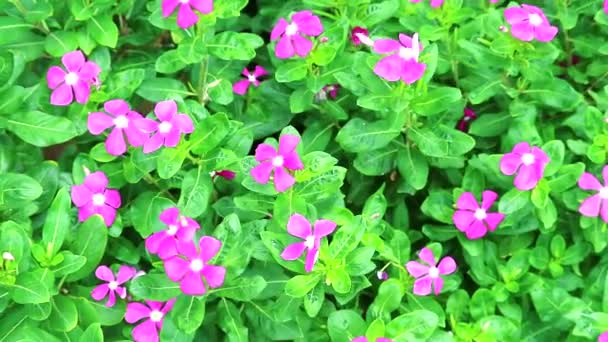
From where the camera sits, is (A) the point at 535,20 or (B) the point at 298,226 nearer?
(B) the point at 298,226

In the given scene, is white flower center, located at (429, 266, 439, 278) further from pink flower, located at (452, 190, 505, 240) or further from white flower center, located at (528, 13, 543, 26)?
white flower center, located at (528, 13, 543, 26)

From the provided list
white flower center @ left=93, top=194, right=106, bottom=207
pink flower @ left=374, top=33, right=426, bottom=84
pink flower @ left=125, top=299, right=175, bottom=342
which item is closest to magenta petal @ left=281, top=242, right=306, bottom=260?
pink flower @ left=125, top=299, right=175, bottom=342

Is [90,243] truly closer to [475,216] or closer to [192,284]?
[192,284]

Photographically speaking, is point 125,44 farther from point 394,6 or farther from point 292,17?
point 394,6

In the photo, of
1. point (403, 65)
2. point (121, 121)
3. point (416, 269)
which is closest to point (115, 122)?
point (121, 121)

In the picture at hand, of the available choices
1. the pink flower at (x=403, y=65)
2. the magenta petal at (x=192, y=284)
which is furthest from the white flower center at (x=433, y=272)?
the magenta petal at (x=192, y=284)

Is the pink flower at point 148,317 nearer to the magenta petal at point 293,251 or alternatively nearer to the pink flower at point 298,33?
the magenta petal at point 293,251
